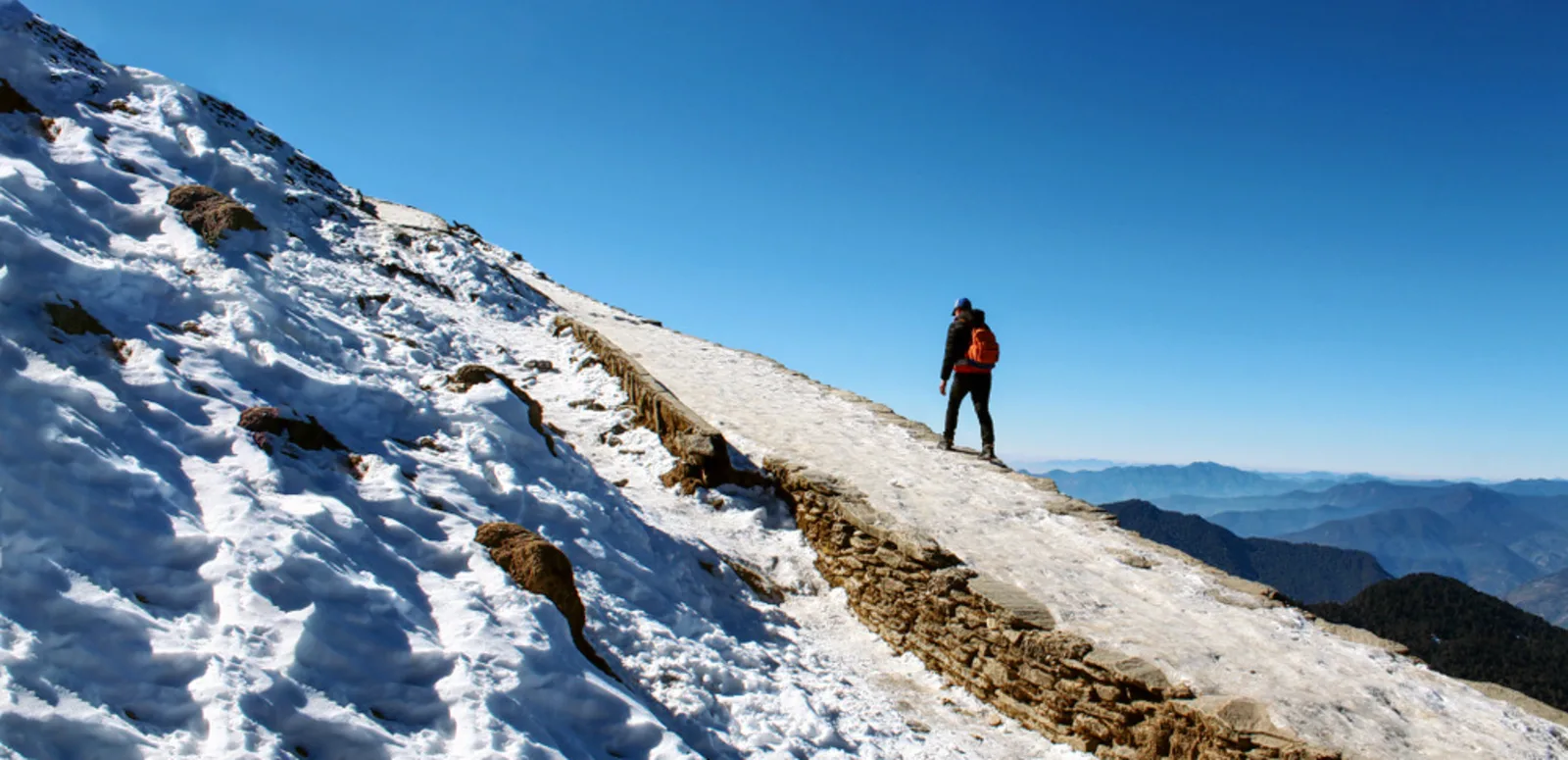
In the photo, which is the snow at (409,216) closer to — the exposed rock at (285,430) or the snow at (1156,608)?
the snow at (1156,608)

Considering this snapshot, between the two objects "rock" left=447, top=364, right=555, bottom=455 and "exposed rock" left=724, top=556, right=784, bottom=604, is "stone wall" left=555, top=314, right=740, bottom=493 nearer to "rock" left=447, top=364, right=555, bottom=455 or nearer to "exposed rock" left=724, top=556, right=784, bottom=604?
"exposed rock" left=724, top=556, right=784, bottom=604

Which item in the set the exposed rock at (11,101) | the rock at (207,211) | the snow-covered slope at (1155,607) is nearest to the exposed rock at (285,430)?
the rock at (207,211)

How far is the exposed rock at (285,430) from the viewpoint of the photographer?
599 cm

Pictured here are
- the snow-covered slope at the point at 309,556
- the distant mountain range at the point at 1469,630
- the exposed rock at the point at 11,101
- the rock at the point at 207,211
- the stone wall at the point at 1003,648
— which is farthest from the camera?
the distant mountain range at the point at 1469,630

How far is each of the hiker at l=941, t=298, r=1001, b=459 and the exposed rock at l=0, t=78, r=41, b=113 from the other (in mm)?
13840

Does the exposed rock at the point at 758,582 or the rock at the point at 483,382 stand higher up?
the rock at the point at 483,382

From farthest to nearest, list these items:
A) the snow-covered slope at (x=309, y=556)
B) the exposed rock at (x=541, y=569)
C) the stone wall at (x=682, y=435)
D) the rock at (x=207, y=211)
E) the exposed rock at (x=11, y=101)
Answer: the stone wall at (x=682, y=435) < the rock at (x=207, y=211) < the exposed rock at (x=11, y=101) < the exposed rock at (x=541, y=569) < the snow-covered slope at (x=309, y=556)

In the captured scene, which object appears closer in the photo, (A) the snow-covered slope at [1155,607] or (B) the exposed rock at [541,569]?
(B) the exposed rock at [541,569]

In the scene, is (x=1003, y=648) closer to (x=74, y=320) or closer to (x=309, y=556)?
(x=309, y=556)

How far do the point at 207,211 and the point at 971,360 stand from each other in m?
12.0

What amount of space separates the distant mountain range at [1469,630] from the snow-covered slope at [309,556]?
4278cm

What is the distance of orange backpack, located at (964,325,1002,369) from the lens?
1291 cm

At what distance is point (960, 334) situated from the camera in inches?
519

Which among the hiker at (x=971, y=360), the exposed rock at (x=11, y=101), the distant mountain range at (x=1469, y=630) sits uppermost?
the exposed rock at (x=11, y=101)
